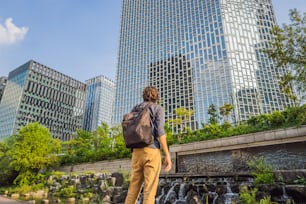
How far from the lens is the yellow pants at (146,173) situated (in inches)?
92.8

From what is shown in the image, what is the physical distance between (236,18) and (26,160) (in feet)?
175

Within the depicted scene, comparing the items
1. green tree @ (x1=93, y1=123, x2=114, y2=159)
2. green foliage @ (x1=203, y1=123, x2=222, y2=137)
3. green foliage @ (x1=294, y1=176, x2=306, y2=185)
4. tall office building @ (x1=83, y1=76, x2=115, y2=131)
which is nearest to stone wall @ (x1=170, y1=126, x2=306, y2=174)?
green foliage @ (x1=203, y1=123, x2=222, y2=137)

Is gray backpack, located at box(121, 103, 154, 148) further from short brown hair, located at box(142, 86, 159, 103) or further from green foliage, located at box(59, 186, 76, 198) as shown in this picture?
green foliage, located at box(59, 186, 76, 198)

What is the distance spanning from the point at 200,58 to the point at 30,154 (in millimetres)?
43330

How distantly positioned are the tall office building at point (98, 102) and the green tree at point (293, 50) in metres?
100

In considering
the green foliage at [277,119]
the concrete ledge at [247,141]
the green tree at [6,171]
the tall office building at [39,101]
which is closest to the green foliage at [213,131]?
the concrete ledge at [247,141]

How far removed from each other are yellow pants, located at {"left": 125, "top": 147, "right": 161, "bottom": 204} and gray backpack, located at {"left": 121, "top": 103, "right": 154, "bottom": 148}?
0.39ft

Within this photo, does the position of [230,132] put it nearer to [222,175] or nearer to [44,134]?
[222,175]

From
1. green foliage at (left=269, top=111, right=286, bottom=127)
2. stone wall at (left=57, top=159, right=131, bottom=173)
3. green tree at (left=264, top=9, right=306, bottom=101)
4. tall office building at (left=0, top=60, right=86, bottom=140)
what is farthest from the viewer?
tall office building at (left=0, top=60, right=86, bottom=140)

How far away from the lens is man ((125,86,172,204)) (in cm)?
237

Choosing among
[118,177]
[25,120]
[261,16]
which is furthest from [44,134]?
[25,120]

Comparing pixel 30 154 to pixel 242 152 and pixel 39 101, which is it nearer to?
pixel 242 152

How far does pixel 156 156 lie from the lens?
2.49 metres

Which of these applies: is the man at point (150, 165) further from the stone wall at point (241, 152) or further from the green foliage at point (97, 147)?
the green foliage at point (97, 147)
